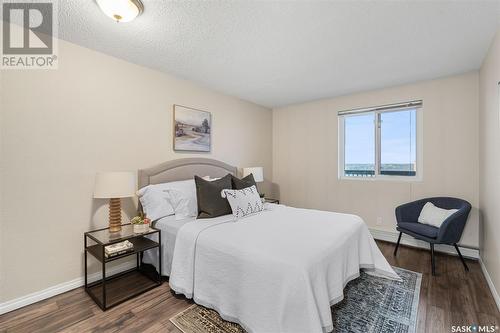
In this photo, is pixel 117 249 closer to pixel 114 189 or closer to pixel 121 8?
pixel 114 189

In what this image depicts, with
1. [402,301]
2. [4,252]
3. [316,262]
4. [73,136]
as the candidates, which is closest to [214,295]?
[316,262]

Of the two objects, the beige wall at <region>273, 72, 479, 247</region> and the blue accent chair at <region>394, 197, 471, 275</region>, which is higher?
the beige wall at <region>273, 72, 479, 247</region>

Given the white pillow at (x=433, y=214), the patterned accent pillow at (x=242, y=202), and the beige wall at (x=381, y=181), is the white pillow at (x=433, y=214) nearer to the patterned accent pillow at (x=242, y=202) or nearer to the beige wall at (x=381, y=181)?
the beige wall at (x=381, y=181)

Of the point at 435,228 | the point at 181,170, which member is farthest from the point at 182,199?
the point at 435,228

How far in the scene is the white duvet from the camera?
1.44 metres

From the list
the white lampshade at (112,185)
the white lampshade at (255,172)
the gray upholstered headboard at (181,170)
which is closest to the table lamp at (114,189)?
the white lampshade at (112,185)

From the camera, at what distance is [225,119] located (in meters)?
3.86

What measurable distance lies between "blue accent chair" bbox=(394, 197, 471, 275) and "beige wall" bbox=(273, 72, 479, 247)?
0.22 m

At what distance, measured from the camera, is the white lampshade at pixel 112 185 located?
7.04 ft

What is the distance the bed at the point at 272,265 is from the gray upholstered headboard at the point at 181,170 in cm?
68

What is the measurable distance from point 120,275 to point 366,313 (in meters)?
2.50

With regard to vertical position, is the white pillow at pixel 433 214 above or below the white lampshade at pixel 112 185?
below

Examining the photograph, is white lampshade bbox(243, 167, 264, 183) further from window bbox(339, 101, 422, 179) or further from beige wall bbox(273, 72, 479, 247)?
window bbox(339, 101, 422, 179)

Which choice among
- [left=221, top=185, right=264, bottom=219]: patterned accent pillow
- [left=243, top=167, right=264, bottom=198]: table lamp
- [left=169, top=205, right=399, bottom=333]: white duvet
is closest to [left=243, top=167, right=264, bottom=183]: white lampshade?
[left=243, top=167, right=264, bottom=198]: table lamp
